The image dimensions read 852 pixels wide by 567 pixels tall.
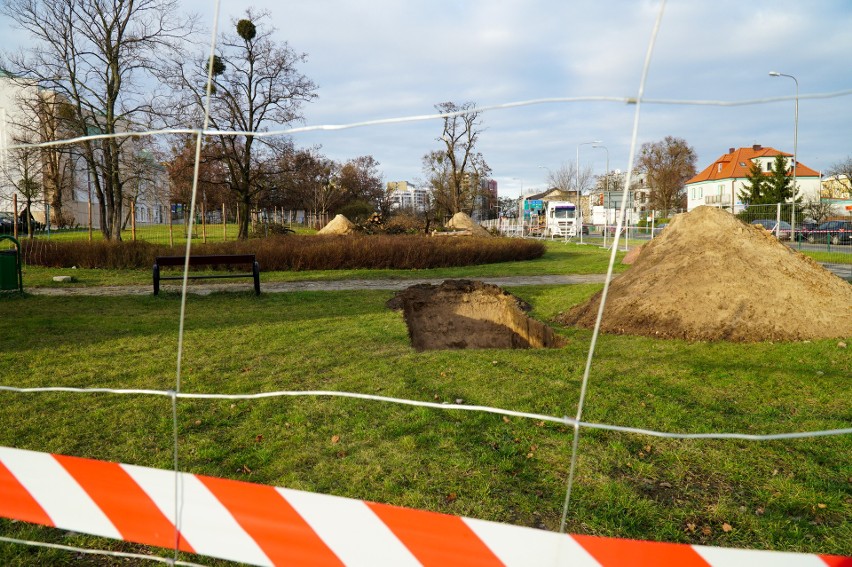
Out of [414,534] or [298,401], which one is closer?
[414,534]

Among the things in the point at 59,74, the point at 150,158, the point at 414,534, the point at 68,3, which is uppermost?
the point at 68,3

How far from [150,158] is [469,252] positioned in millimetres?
14302

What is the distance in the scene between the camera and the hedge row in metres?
17.9

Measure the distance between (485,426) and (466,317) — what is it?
696cm

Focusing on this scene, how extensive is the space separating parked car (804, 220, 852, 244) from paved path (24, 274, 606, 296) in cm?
862

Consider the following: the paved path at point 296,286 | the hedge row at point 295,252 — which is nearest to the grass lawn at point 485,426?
the paved path at point 296,286

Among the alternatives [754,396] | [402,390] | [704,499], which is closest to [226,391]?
[402,390]

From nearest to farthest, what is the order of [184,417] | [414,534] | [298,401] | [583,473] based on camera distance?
[414,534] < [583,473] < [184,417] < [298,401]

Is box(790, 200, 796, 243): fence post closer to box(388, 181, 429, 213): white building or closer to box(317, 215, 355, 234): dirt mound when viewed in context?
box(317, 215, 355, 234): dirt mound

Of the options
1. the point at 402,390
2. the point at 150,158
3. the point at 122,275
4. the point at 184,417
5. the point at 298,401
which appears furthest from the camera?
the point at 150,158

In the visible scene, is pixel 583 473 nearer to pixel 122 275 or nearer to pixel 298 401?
pixel 298 401

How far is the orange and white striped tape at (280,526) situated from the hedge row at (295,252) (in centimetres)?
1642

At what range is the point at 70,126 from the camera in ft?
72.6

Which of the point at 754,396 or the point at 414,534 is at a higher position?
the point at 414,534
